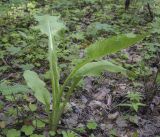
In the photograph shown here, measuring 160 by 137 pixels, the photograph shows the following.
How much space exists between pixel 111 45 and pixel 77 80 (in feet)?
1.32

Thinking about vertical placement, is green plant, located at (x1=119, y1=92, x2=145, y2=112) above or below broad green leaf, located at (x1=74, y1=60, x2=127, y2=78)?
below

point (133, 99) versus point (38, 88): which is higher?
point (38, 88)

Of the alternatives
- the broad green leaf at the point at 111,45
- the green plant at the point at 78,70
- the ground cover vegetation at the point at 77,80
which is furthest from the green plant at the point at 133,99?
the broad green leaf at the point at 111,45

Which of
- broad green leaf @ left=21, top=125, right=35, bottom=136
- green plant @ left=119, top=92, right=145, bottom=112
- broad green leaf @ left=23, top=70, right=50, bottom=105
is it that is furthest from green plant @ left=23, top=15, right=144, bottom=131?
green plant @ left=119, top=92, right=145, bottom=112

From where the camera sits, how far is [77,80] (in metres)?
2.60

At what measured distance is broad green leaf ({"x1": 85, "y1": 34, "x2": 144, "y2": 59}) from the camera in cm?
240

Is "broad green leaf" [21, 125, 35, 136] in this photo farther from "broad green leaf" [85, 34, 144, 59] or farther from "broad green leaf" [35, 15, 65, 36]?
"broad green leaf" [35, 15, 65, 36]

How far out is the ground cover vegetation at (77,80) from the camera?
2.60 meters

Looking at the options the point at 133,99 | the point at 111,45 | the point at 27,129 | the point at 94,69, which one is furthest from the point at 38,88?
the point at 133,99

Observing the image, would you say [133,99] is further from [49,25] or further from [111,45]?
[49,25]

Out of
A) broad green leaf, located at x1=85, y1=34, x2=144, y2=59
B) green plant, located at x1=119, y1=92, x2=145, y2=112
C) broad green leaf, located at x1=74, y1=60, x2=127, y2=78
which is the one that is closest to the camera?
broad green leaf, located at x1=85, y1=34, x2=144, y2=59

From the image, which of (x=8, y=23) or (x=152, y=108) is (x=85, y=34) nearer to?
(x=8, y=23)

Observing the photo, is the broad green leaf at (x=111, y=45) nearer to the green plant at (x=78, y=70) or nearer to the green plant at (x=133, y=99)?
the green plant at (x=78, y=70)

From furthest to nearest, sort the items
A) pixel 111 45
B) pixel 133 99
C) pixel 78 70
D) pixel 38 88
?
pixel 133 99 → pixel 38 88 → pixel 78 70 → pixel 111 45
